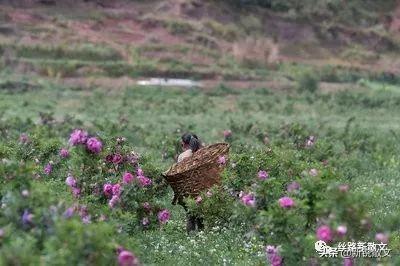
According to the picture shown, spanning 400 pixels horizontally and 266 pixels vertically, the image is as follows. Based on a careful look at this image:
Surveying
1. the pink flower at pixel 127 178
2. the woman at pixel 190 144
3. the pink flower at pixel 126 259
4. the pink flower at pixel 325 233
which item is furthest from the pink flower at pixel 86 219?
the woman at pixel 190 144

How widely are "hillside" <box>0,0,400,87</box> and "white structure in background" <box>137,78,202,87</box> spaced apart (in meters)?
0.87

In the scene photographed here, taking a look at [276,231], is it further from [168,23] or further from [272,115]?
[168,23]

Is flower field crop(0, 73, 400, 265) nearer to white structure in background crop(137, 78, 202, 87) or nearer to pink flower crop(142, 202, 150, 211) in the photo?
pink flower crop(142, 202, 150, 211)

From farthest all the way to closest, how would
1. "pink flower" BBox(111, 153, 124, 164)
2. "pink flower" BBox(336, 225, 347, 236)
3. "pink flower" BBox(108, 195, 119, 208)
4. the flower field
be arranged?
1. "pink flower" BBox(111, 153, 124, 164)
2. "pink flower" BBox(108, 195, 119, 208)
3. the flower field
4. "pink flower" BBox(336, 225, 347, 236)

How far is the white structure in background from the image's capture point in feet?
121

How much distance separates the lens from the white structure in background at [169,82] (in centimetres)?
3675

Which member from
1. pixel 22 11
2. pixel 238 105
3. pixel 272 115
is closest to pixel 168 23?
pixel 22 11

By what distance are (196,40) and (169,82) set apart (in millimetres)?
8240

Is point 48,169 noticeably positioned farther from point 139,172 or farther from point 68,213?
point 68,213

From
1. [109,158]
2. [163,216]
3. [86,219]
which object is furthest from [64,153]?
[86,219]

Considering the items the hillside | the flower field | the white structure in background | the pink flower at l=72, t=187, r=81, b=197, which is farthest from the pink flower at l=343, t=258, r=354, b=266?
the hillside

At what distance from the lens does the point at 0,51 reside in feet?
129

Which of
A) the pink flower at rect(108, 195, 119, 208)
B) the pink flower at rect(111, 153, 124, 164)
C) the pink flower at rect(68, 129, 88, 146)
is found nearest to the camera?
the pink flower at rect(108, 195, 119, 208)

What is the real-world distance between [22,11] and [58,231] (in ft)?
139
